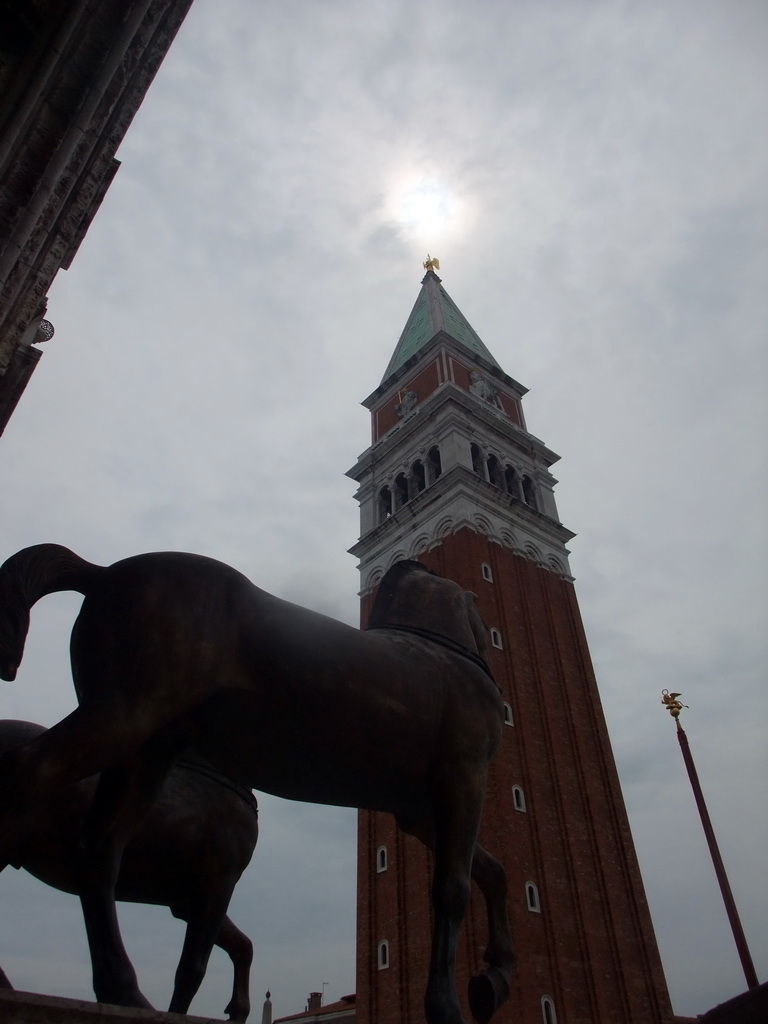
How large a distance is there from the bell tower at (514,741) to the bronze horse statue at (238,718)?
17045 mm

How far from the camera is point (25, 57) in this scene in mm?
4027

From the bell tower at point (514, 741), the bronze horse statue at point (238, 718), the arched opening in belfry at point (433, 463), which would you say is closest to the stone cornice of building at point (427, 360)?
the bell tower at point (514, 741)

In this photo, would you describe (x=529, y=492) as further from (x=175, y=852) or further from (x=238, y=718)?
(x=238, y=718)

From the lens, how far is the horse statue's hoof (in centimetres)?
348

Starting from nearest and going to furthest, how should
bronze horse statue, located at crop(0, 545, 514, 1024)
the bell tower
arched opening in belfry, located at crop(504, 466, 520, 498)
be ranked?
bronze horse statue, located at crop(0, 545, 514, 1024)
the bell tower
arched opening in belfry, located at crop(504, 466, 520, 498)

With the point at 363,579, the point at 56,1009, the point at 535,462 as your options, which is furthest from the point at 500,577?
the point at 56,1009

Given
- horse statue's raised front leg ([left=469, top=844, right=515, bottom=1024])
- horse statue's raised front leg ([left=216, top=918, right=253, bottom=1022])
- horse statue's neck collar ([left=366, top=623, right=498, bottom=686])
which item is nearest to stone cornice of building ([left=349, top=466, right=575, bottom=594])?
horse statue's raised front leg ([left=216, top=918, right=253, bottom=1022])

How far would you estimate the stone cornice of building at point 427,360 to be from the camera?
3731 cm

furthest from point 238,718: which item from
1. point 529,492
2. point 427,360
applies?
point 427,360

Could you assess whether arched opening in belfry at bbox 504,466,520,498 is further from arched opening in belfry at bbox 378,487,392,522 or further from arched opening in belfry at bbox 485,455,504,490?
arched opening in belfry at bbox 378,487,392,522

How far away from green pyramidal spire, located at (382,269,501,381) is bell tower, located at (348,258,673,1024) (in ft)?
5.46

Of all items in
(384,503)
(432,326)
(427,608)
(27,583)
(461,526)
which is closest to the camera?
(27,583)

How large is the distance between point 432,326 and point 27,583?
38989 millimetres

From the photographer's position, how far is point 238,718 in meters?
3.32
